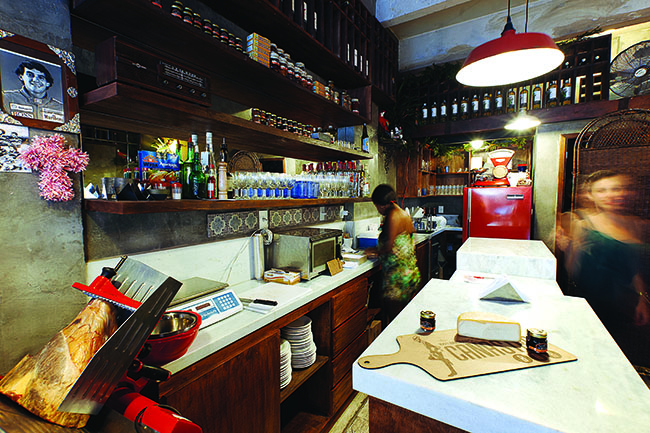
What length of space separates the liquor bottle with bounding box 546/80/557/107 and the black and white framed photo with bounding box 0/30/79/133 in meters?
5.07

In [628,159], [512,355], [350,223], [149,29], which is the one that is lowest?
[512,355]

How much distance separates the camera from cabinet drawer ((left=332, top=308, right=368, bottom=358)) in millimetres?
2266

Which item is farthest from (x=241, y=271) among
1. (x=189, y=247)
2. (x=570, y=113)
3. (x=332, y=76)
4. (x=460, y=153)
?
(x=460, y=153)

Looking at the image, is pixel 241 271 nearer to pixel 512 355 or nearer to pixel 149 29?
pixel 149 29

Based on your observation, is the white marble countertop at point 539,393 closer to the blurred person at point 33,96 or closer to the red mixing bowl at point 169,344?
the red mixing bowl at point 169,344

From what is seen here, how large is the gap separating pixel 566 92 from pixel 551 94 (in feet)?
0.52

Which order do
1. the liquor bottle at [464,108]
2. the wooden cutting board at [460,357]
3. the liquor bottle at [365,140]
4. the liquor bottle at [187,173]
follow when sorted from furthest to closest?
the liquor bottle at [464,108], the liquor bottle at [365,140], the liquor bottle at [187,173], the wooden cutting board at [460,357]

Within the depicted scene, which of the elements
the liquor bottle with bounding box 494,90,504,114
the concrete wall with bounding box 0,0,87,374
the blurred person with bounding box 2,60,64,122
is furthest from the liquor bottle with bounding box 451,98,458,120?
the blurred person with bounding box 2,60,64,122

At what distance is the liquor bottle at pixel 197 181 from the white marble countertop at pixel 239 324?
0.69 meters

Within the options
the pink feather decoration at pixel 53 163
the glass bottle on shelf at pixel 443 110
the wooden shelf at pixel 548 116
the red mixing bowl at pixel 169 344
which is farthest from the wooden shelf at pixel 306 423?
the glass bottle on shelf at pixel 443 110

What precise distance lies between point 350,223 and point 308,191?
4.42ft

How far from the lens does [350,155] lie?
308cm

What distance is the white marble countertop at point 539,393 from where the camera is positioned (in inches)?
31.4

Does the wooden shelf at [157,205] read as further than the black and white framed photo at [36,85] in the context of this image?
Yes
